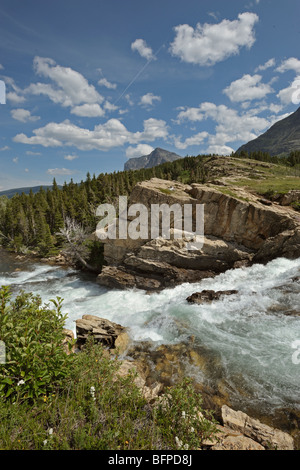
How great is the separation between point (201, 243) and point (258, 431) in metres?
16.3

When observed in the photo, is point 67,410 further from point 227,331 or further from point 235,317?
point 235,317

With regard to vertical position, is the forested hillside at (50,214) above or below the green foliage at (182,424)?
above

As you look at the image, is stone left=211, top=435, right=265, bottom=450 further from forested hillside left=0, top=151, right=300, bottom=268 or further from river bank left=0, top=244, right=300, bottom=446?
forested hillside left=0, top=151, right=300, bottom=268

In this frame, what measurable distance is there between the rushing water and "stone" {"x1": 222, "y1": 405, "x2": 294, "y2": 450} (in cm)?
143

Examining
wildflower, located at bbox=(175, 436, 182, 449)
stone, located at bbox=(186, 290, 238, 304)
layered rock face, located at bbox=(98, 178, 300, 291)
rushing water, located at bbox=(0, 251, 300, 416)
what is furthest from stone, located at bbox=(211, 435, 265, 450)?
layered rock face, located at bbox=(98, 178, 300, 291)

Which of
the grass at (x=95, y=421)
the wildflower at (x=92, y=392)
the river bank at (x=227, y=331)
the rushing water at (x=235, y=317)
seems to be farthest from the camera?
the rushing water at (x=235, y=317)

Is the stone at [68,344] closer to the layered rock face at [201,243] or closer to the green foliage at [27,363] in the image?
the green foliage at [27,363]

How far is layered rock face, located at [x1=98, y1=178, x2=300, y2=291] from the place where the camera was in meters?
21.8

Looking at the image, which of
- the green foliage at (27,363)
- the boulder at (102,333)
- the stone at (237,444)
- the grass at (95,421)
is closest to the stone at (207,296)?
the boulder at (102,333)

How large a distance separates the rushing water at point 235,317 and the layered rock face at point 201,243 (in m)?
1.43

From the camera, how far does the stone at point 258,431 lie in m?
6.31

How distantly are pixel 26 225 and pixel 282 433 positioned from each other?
2446 inches

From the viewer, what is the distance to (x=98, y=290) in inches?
909

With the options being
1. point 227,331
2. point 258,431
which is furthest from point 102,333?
point 258,431
